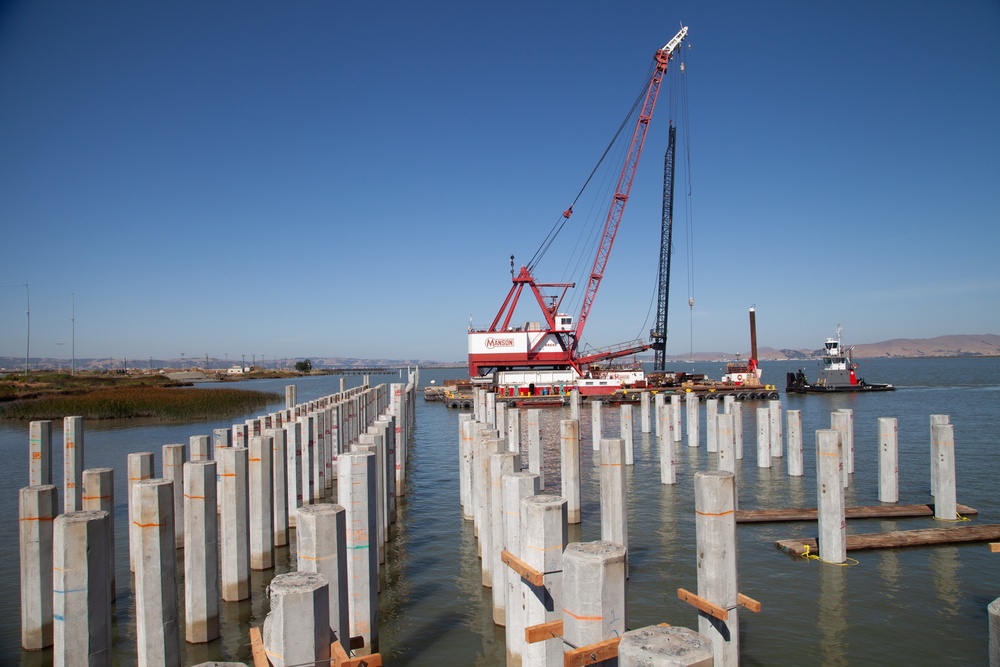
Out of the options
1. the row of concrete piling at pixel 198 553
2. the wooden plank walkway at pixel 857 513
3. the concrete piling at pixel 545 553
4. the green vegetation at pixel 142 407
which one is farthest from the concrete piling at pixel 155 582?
the green vegetation at pixel 142 407

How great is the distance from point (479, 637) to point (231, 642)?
128 inches

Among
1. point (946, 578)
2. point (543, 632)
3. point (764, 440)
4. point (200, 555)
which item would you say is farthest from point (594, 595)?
point (764, 440)

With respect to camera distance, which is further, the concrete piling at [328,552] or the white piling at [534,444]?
the white piling at [534,444]

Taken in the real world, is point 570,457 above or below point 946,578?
above

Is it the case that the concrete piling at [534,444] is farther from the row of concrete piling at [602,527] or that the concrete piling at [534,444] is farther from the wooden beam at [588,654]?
the wooden beam at [588,654]

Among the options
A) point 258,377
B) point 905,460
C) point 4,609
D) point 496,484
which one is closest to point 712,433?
point 905,460

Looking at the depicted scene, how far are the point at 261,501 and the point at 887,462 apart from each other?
47.0 feet

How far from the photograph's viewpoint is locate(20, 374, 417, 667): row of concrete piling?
18.3 feet

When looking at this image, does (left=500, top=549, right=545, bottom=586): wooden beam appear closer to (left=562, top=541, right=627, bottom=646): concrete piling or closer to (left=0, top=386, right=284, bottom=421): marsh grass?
(left=562, top=541, right=627, bottom=646): concrete piling

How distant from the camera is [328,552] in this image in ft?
19.1

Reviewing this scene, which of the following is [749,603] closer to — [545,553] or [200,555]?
[545,553]

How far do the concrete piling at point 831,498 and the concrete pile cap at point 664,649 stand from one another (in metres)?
8.83

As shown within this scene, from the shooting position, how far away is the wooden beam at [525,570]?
17.9 feet

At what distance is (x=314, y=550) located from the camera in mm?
5777
